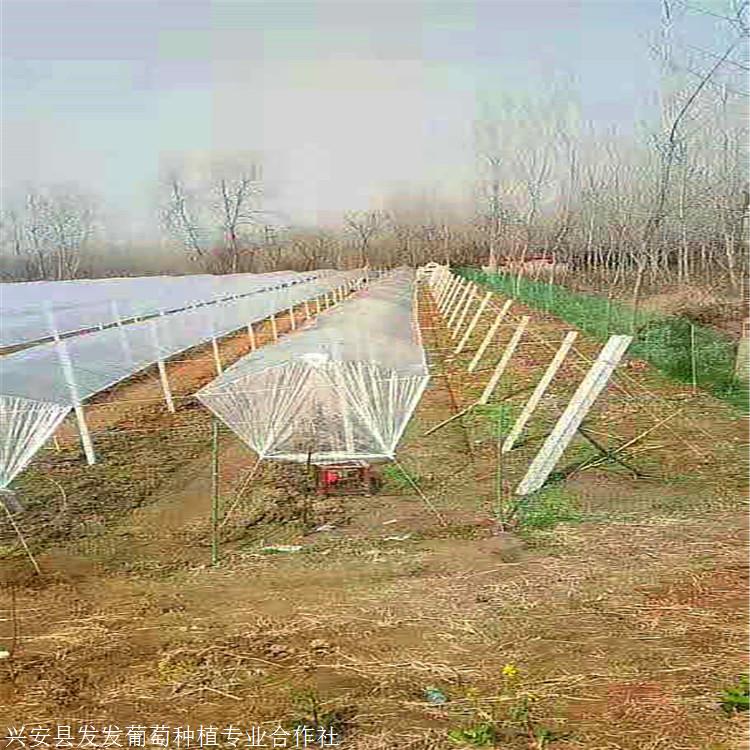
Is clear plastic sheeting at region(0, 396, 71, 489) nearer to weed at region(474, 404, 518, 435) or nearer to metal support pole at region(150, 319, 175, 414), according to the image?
metal support pole at region(150, 319, 175, 414)

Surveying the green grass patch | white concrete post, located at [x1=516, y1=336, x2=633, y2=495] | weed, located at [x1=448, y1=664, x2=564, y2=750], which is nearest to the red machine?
white concrete post, located at [x1=516, y1=336, x2=633, y2=495]

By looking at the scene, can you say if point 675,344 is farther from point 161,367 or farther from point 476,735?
point 476,735

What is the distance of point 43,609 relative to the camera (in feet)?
17.1

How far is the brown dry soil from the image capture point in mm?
3973

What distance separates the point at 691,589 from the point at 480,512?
6.07 feet

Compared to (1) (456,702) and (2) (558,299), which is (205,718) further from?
(2) (558,299)

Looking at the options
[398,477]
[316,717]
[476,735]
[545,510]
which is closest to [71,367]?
[398,477]

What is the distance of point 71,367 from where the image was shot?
29.2ft

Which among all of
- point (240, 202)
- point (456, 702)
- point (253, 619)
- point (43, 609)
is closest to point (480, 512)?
point (253, 619)

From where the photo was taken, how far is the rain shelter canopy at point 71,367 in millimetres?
6465

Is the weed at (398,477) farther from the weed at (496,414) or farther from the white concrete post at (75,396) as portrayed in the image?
the white concrete post at (75,396)

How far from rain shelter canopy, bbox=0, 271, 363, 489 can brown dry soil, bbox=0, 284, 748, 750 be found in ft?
2.36

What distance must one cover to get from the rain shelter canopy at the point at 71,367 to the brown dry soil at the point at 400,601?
2.36 ft

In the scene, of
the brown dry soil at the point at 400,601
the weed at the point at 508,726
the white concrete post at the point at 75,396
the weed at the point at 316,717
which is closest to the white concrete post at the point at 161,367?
the white concrete post at the point at 75,396
